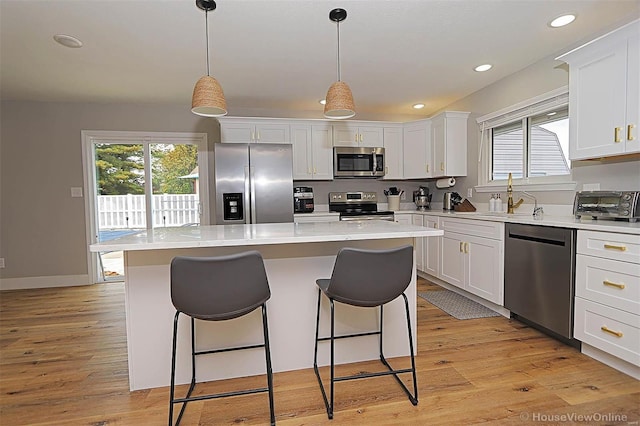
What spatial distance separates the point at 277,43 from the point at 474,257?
2.72 m

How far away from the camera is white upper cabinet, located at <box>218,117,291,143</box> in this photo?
4.05 meters

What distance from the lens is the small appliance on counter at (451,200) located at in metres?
4.22

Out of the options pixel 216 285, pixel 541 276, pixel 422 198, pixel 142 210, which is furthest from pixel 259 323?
pixel 422 198

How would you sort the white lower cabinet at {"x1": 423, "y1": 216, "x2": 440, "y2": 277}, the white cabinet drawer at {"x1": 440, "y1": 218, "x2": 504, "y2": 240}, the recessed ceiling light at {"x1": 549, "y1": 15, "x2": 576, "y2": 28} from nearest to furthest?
the recessed ceiling light at {"x1": 549, "y1": 15, "x2": 576, "y2": 28}, the white cabinet drawer at {"x1": 440, "y1": 218, "x2": 504, "y2": 240}, the white lower cabinet at {"x1": 423, "y1": 216, "x2": 440, "y2": 277}

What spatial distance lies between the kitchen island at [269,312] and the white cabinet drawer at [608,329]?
113 cm

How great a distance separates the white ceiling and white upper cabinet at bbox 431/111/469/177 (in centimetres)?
36

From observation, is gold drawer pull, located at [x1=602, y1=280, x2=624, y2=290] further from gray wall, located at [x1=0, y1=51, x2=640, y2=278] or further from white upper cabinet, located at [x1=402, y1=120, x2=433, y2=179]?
white upper cabinet, located at [x1=402, y1=120, x2=433, y2=179]

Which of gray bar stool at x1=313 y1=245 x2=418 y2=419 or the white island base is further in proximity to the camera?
the white island base

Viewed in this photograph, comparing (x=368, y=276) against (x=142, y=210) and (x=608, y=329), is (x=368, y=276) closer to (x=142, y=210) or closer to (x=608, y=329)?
(x=608, y=329)

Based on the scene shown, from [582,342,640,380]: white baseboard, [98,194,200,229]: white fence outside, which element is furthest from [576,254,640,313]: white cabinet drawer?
[98,194,200,229]: white fence outside

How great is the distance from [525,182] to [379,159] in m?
1.83

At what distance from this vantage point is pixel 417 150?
4559 millimetres

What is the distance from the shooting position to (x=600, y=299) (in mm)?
2020

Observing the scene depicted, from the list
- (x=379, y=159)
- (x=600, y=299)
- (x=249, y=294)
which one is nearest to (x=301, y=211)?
(x=379, y=159)
